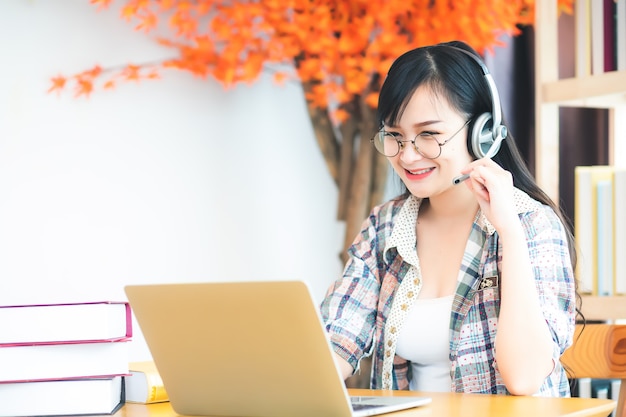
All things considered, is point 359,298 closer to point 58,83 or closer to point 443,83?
point 443,83

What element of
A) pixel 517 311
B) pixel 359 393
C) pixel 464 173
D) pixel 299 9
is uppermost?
pixel 299 9

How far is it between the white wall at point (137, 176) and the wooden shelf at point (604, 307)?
110cm

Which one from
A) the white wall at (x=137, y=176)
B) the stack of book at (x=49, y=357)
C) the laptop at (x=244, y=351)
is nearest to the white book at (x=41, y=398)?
the stack of book at (x=49, y=357)

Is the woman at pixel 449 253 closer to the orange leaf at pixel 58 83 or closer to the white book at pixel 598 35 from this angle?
the white book at pixel 598 35

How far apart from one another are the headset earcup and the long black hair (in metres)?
0.02

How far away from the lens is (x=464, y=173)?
52.8 inches

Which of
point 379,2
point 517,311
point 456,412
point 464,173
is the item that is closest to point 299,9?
point 379,2

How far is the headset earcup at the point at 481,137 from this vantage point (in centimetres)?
144

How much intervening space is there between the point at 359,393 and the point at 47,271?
1498 mm

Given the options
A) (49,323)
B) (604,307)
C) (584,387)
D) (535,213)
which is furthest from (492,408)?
(584,387)

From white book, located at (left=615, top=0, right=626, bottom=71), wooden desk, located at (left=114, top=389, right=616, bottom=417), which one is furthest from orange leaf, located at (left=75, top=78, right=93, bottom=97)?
wooden desk, located at (left=114, top=389, right=616, bottom=417)

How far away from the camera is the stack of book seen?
106 centimetres

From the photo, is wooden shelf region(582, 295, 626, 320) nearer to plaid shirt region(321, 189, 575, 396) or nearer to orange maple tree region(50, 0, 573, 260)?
plaid shirt region(321, 189, 575, 396)

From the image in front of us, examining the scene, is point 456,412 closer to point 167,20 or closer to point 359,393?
point 359,393
